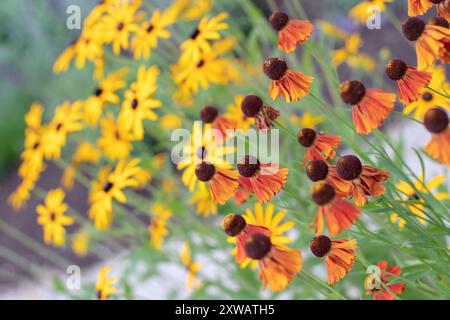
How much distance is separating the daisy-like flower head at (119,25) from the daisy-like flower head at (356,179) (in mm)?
885

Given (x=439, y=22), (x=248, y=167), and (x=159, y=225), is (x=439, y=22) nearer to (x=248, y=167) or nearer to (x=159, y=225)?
(x=248, y=167)

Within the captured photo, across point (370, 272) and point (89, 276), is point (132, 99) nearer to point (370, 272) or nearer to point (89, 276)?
point (370, 272)

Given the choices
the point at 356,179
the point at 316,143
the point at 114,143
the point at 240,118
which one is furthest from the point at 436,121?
the point at 114,143

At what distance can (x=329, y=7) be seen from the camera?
3527mm

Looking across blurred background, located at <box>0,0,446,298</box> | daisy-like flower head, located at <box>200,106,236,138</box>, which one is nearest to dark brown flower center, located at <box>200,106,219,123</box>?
daisy-like flower head, located at <box>200,106,236,138</box>

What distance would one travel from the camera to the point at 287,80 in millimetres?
789

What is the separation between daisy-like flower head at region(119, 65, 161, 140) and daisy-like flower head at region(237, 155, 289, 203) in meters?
0.56

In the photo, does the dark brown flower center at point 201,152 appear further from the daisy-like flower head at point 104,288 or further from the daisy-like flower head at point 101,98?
the daisy-like flower head at point 101,98

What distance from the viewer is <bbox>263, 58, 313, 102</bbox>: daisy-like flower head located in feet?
2.56

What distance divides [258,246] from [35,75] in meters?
3.48

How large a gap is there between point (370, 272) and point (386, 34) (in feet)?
8.64

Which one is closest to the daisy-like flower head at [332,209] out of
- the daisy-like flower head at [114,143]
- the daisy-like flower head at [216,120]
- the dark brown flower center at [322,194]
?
the dark brown flower center at [322,194]

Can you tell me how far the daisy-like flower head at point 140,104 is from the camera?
4.32 ft
